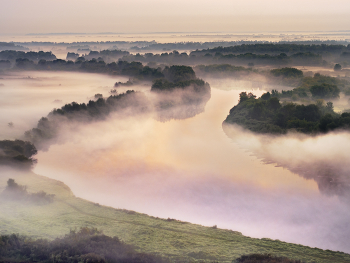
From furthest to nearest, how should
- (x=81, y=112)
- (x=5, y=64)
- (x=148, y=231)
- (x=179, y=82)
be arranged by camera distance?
1. (x=5, y=64)
2. (x=179, y=82)
3. (x=81, y=112)
4. (x=148, y=231)

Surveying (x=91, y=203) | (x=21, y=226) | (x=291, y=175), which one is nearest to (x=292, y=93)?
(x=291, y=175)

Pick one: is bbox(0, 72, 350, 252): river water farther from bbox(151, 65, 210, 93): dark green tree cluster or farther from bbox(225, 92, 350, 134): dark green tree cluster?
bbox(151, 65, 210, 93): dark green tree cluster

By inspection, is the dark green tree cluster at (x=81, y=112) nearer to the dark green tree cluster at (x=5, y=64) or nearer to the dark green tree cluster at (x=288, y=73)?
the dark green tree cluster at (x=288, y=73)

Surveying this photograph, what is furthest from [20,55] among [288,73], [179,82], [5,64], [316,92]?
[316,92]

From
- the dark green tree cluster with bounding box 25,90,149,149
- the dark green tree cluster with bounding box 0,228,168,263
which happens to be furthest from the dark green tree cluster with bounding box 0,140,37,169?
the dark green tree cluster with bounding box 0,228,168,263

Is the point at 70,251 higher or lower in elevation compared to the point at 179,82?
lower

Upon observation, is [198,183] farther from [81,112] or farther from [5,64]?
[5,64]
